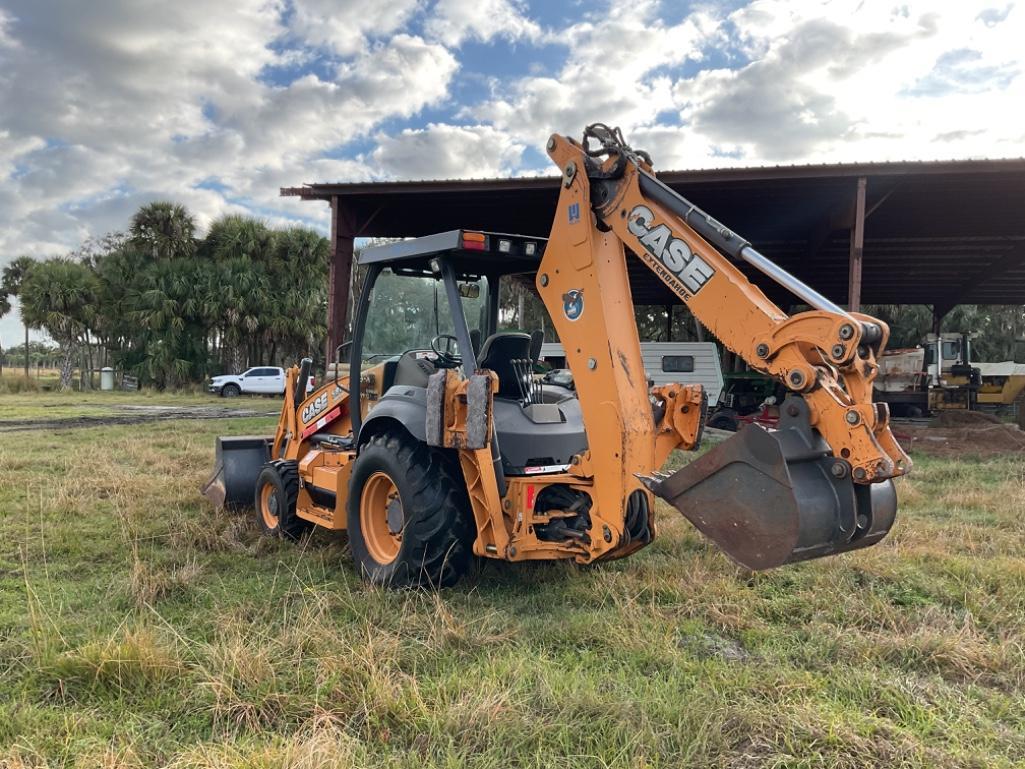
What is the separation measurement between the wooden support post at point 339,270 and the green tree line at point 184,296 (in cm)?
1762

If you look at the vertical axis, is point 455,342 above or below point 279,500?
above

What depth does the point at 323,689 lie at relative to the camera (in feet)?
10.8

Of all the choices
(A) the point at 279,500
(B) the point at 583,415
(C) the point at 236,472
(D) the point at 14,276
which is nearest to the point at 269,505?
(A) the point at 279,500

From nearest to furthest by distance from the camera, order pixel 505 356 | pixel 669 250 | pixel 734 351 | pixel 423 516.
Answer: pixel 734 351, pixel 669 250, pixel 423 516, pixel 505 356

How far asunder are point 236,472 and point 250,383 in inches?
986

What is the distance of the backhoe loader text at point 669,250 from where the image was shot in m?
3.80

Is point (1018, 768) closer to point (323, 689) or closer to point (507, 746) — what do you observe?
point (507, 746)

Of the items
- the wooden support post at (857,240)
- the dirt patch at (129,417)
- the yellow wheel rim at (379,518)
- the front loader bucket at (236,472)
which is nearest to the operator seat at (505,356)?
the yellow wheel rim at (379,518)

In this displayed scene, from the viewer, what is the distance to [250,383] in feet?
101

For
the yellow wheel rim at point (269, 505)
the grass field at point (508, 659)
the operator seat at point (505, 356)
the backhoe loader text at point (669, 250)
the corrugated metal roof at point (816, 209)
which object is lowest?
the grass field at point (508, 659)

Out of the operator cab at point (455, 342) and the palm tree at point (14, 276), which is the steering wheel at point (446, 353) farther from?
the palm tree at point (14, 276)

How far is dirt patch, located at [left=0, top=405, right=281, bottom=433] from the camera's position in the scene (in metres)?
15.8

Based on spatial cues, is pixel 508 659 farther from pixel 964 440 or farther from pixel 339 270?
pixel 964 440

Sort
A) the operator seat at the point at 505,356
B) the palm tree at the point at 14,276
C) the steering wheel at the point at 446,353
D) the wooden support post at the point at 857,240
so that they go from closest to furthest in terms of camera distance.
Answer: the operator seat at the point at 505,356 < the steering wheel at the point at 446,353 < the wooden support post at the point at 857,240 < the palm tree at the point at 14,276
